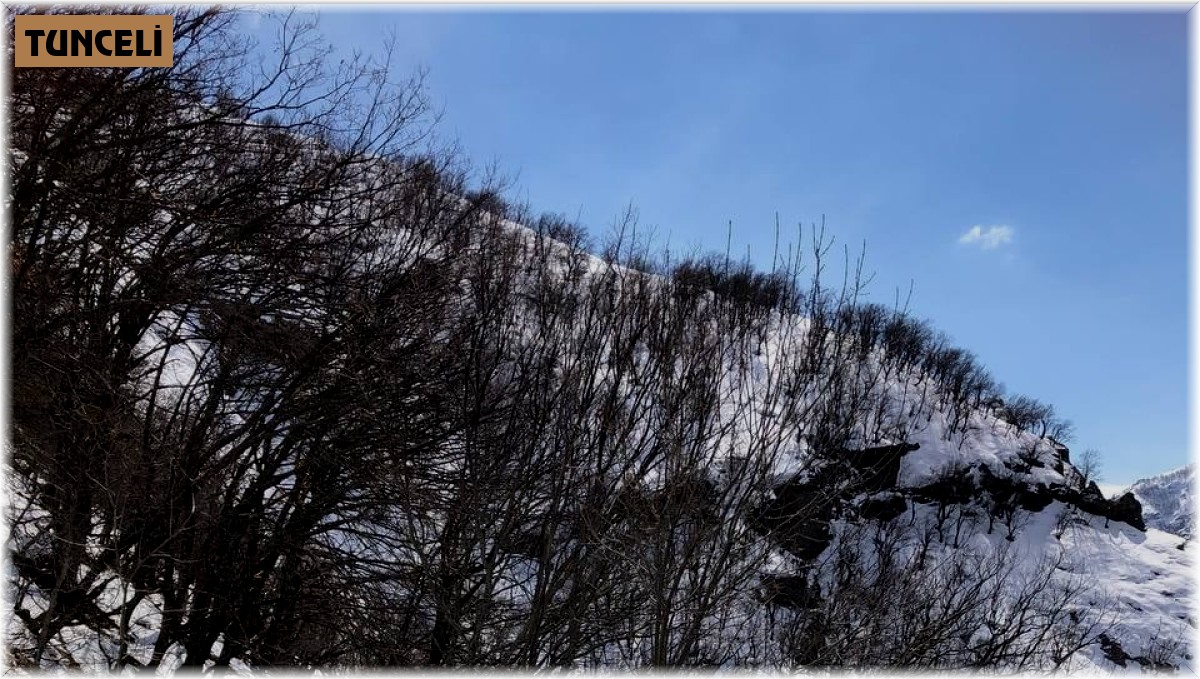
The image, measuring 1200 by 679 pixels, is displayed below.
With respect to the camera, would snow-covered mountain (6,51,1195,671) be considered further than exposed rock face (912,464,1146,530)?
No

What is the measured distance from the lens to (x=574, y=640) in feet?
19.4

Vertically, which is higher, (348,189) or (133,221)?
(348,189)

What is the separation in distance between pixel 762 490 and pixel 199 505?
6043 mm

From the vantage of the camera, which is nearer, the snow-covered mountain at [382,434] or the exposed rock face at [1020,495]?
the snow-covered mountain at [382,434]

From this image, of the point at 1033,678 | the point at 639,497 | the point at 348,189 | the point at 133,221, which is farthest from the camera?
the point at 1033,678

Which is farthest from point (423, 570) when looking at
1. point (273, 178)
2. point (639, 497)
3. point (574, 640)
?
point (273, 178)

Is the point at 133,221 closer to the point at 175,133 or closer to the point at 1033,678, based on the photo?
the point at 175,133

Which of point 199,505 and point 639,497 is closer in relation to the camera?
point 639,497

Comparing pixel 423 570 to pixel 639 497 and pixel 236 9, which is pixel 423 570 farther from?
pixel 236 9

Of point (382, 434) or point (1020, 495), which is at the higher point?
point (382, 434)

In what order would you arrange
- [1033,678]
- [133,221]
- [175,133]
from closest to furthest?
[133,221] < [175,133] < [1033,678]

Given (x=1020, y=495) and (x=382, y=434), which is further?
(x=1020, y=495)

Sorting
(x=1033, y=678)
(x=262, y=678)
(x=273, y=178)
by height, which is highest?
(x=273, y=178)

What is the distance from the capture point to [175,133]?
7.30 meters
